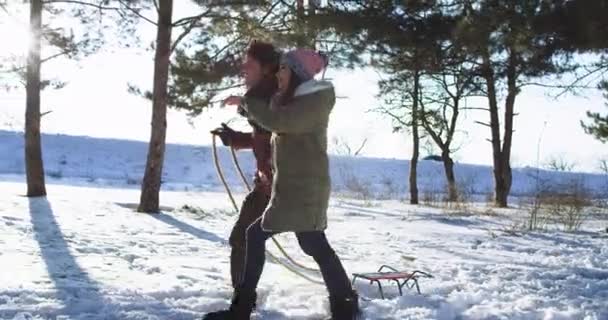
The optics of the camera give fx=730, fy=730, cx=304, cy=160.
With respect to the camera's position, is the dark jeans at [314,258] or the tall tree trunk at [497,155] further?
the tall tree trunk at [497,155]

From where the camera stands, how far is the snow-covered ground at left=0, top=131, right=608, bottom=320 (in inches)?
179

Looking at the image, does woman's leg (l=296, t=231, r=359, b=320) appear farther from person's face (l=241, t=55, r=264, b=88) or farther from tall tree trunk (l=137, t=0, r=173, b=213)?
tall tree trunk (l=137, t=0, r=173, b=213)

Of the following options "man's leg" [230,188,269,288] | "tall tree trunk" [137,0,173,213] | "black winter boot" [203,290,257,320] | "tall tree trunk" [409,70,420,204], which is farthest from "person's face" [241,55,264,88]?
"tall tree trunk" [409,70,420,204]

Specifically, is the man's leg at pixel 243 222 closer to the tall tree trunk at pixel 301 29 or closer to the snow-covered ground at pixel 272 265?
the snow-covered ground at pixel 272 265

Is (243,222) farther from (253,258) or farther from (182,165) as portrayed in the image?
(182,165)

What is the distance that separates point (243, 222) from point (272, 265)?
187 cm

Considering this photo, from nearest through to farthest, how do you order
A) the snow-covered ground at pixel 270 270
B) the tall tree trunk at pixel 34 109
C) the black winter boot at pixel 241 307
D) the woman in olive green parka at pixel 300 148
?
1. the woman in olive green parka at pixel 300 148
2. the black winter boot at pixel 241 307
3. the snow-covered ground at pixel 270 270
4. the tall tree trunk at pixel 34 109

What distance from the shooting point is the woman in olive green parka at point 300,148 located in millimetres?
3688

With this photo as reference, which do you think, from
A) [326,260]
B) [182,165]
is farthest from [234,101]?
[182,165]

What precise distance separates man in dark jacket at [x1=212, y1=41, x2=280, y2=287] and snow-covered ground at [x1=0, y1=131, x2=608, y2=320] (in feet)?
1.48

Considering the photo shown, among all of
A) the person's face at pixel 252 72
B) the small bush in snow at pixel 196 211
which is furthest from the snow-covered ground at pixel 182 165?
the person's face at pixel 252 72

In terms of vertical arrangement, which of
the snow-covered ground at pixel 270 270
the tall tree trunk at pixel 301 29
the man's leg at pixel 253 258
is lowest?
the snow-covered ground at pixel 270 270

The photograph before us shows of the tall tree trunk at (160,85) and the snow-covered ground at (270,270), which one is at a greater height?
the tall tree trunk at (160,85)

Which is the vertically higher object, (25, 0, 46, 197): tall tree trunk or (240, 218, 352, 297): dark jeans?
(25, 0, 46, 197): tall tree trunk
